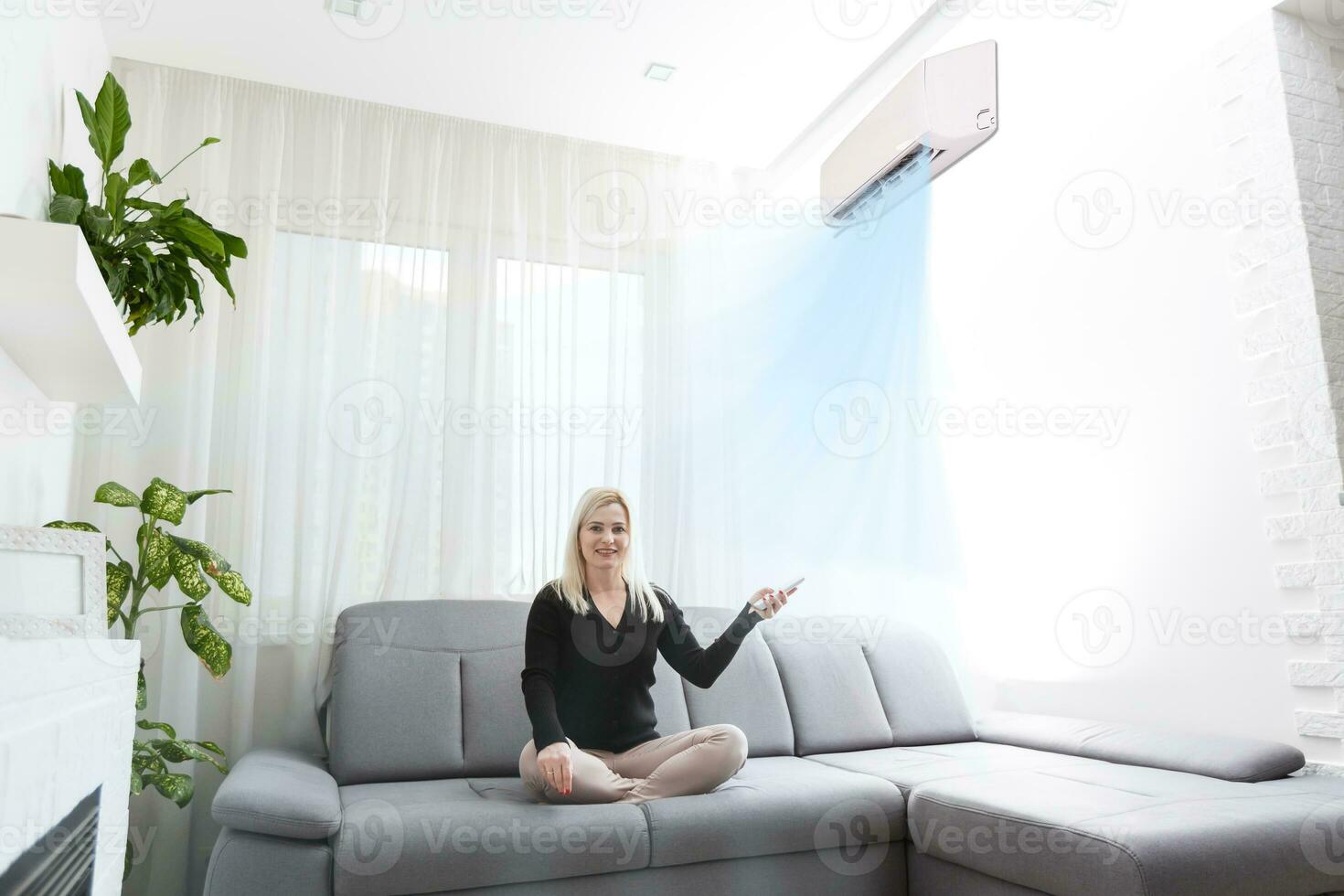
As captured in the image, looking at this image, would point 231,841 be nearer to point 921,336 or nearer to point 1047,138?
point 921,336

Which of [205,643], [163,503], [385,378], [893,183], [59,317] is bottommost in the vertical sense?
[205,643]

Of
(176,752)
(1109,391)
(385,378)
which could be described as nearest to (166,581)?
(176,752)

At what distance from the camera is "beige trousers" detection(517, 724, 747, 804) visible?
7.00 feet

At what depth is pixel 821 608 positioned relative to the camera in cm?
344

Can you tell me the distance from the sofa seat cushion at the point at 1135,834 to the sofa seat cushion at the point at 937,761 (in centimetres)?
19

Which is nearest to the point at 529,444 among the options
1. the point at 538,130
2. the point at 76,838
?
the point at 538,130

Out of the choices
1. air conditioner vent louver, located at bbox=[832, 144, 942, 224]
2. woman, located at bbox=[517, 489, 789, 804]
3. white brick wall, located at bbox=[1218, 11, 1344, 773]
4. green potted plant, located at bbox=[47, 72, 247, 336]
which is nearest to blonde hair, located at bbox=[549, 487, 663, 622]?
woman, located at bbox=[517, 489, 789, 804]

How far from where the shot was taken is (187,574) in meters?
2.24

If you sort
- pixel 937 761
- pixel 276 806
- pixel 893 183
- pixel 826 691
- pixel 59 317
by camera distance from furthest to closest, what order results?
pixel 893 183 → pixel 826 691 → pixel 937 761 → pixel 276 806 → pixel 59 317

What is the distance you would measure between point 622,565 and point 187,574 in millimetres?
1126

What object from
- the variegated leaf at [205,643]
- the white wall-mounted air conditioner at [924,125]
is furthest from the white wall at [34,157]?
the white wall-mounted air conditioner at [924,125]

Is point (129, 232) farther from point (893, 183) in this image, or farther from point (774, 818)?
point (893, 183)

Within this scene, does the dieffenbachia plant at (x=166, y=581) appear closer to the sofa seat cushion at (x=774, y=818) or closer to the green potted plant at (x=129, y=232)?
the green potted plant at (x=129, y=232)

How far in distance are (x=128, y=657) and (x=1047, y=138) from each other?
11.0 feet
